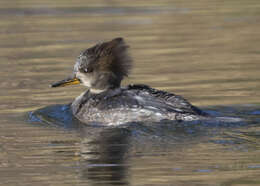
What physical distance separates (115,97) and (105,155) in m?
1.91

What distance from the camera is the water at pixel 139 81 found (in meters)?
7.18

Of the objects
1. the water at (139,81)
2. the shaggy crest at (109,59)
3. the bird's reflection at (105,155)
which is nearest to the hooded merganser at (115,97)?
the shaggy crest at (109,59)

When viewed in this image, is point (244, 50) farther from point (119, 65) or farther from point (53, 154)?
point (53, 154)

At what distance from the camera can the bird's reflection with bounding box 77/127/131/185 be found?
694 centimetres

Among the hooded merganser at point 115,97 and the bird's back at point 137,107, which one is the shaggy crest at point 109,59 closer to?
the hooded merganser at point 115,97

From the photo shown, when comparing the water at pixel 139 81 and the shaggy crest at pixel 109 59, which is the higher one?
the shaggy crest at pixel 109 59

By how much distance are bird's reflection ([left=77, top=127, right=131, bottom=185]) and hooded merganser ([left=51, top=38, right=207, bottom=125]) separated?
0.33 metres

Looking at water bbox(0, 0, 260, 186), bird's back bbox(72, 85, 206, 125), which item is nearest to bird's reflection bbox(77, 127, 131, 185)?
water bbox(0, 0, 260, 186)

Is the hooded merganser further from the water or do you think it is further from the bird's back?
the water

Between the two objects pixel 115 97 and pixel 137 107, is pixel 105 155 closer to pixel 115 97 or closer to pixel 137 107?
pixel 137 107

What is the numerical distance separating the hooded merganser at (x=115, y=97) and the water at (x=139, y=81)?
22cm

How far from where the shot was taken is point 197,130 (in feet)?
28.6

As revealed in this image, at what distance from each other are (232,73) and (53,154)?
535cm

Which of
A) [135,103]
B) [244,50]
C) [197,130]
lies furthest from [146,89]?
[244,50]
